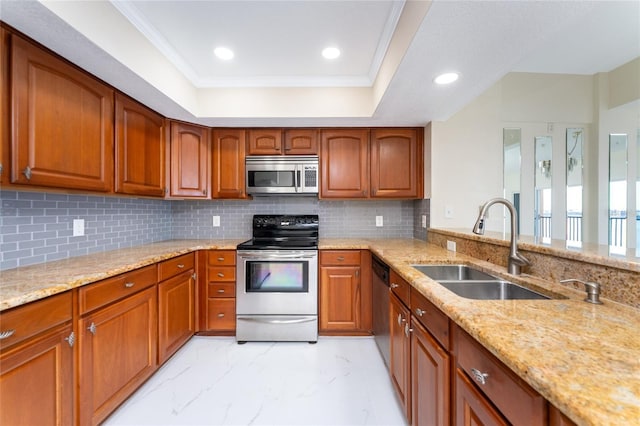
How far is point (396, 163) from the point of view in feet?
9.19

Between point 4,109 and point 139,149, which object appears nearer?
point 4,109

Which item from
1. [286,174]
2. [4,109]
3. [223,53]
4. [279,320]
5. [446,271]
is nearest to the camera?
[4,109]

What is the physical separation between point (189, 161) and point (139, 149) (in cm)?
52

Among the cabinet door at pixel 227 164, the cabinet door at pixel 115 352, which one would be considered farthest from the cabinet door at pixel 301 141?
the cabinet door at pixel 115 352

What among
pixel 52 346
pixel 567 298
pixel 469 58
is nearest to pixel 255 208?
pixel 52 346

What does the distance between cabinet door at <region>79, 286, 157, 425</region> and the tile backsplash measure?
2.09ft

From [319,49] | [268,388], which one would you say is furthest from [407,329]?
[319,49]

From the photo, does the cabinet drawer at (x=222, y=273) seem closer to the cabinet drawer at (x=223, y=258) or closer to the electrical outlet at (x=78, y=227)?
the cabinet drawer at (x=223, y=258)

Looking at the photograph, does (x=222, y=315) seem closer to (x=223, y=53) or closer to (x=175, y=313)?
(x=175, y=313)

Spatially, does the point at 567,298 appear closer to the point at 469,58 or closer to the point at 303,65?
the point at 469,58

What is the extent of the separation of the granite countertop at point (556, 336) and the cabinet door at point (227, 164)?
1498mm

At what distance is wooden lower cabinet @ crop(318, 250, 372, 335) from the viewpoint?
2.51 meters

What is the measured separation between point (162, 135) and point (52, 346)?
185cm

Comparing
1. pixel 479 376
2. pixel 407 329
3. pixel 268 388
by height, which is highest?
pixel 479 376
